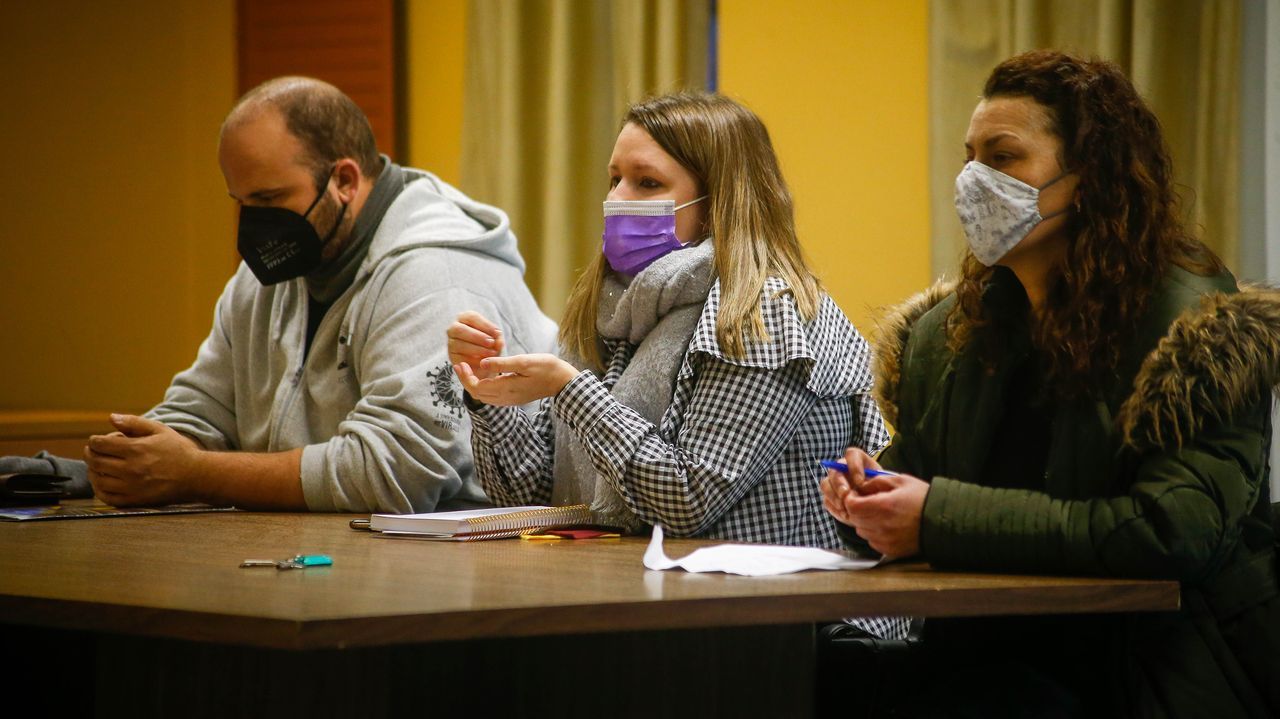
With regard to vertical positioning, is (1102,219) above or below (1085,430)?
above

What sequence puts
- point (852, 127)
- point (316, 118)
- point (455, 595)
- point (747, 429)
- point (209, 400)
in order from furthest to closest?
point (852, 127), point (209, 400), point (316, 118), point (747, 429), point (455, 595)

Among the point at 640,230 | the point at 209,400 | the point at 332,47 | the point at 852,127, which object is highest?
the point at 332,47

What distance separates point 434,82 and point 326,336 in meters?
2.10

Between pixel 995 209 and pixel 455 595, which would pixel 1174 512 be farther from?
pixel 455 595

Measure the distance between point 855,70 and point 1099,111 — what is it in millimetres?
2263

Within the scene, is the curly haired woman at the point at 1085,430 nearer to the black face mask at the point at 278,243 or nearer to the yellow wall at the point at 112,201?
the black face mask at the point at 278,243

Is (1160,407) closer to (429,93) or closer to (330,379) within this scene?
(330,379)

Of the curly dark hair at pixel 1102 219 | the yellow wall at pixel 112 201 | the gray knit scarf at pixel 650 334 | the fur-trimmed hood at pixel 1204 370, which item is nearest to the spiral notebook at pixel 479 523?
the gray knit scarf at pixel 650 334

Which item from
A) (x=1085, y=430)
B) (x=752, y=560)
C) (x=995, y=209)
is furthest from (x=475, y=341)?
(x=1085, y=430)

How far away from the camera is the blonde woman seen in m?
2.19

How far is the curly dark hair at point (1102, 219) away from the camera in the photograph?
1.87 meters

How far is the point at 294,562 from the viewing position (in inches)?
73.0

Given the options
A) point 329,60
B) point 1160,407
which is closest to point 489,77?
point 329,60

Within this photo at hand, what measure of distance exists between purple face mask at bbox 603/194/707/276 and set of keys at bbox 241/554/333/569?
86 cm
